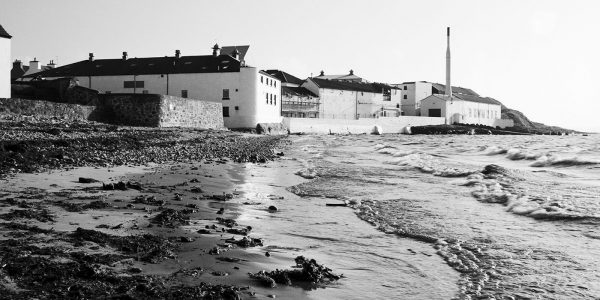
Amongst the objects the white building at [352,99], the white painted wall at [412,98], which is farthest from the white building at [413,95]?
the white building at [352,99]

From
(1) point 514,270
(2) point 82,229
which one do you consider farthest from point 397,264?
(2) point 82,229

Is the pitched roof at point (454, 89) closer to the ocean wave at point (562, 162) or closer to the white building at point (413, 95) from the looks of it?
the white building at point (413, 95)

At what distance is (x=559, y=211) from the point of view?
10047 mm

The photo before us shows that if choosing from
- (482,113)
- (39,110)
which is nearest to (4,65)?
(39,110)

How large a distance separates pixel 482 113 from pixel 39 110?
9929cm

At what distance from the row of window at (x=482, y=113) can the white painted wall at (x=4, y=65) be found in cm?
8995

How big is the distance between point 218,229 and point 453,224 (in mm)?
3928

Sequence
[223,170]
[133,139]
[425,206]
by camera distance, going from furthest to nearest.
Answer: [133,139]
[223,170]
[425,206]

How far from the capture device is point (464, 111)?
338ft

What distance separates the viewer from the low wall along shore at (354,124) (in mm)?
68938

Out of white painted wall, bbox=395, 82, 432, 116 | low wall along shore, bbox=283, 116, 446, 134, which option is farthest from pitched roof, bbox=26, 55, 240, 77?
white painted wall, bbox=395, 82, 432, 116

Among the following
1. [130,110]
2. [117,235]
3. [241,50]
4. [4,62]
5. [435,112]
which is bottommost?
[117,235]

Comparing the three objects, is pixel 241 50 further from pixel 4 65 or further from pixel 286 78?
pixel 4 65

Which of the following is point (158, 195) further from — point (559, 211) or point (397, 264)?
point (559, 211)
